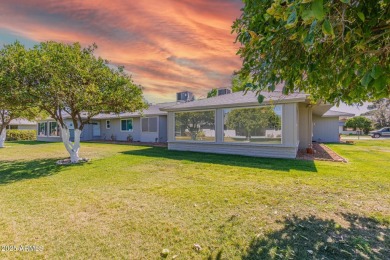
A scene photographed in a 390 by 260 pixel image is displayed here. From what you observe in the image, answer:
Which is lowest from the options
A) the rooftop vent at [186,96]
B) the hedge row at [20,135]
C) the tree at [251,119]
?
the hedge row at [20,135]

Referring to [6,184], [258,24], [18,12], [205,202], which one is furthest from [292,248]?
[18,12]

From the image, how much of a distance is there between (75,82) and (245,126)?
28.0 feet

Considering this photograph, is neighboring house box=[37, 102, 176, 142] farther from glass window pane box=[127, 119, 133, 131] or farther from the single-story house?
the single-story house

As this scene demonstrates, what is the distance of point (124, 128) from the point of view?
22.6 m

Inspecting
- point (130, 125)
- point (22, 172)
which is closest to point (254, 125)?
point (22, 172)

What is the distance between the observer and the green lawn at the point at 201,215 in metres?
2.89

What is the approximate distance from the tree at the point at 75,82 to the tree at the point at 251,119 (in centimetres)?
525

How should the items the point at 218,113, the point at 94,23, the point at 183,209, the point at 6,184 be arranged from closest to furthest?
1. the point at 183,209
2. the point at 6,184
3. the point at 94,23
4. the point at 218,113

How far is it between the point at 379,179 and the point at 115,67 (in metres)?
11.3

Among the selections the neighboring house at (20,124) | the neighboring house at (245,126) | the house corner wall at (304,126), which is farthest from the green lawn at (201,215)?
the neighboring house at (20,124)

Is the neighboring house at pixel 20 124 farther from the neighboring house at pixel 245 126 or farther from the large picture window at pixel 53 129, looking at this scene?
the neighboring house at pixel 245 126

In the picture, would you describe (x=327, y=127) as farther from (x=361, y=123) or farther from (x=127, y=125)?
(x=361, y=123)

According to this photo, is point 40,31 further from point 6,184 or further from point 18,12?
point 6,184

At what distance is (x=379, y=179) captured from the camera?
20.5ft
